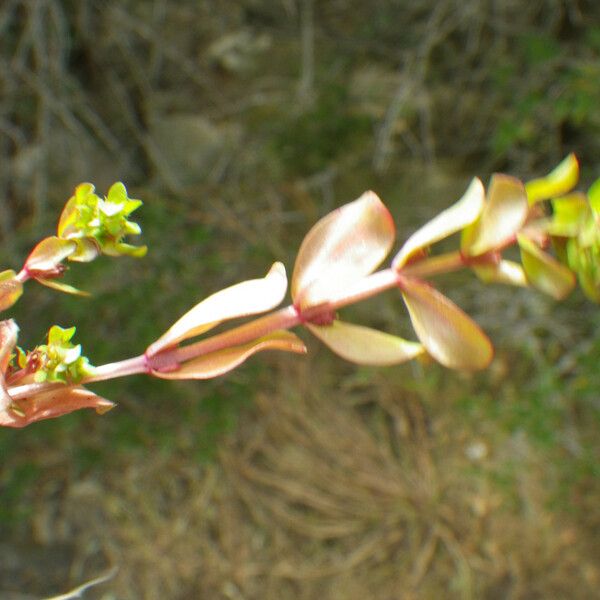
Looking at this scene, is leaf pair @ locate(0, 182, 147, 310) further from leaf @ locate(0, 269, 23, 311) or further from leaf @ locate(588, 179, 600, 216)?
leaf @ locate(588, 179, 600, 216)

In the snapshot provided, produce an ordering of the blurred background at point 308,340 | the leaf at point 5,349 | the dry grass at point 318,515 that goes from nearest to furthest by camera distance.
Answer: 1. the leaf at point 5,349
2. the blurred background at point 308,340
3. the dry grass at point 318,515

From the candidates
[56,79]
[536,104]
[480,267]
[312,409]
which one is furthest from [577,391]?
[56,79]

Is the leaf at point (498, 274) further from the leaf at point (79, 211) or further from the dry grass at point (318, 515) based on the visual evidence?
the dry grass at point (318, 515)

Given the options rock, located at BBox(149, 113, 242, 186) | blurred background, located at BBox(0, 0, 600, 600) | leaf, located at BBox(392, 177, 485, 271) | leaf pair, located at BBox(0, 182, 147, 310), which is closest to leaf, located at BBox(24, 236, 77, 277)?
leaf pair, located at BBox(0, 182, 147, 310)

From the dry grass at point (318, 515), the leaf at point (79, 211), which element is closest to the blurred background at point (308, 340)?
the dry grass at point (318, 515)

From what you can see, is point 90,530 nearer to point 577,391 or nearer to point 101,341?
point 101,341

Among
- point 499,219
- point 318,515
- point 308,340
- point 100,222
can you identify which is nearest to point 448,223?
point 499,219
